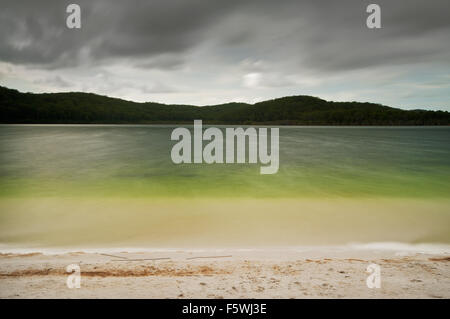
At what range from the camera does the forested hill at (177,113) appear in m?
130

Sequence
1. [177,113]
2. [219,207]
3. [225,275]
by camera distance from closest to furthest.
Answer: [225,275] → [219,207] → [177,113]

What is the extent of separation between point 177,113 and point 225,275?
6896 inches

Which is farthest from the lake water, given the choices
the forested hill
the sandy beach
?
the forested hill

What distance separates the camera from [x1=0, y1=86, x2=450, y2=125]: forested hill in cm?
12975

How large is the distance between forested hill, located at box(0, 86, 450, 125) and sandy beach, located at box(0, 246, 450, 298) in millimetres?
142935

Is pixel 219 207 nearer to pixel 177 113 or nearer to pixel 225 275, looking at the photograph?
pixel 225 275

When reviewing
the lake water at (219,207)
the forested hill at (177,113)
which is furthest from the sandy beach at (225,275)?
the forested hill at (177,113)

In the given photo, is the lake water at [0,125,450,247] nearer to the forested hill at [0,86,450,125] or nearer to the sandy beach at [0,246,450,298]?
Result: the sandy beach at [0,246,450,298]

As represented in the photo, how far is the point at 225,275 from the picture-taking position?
14.0 feet

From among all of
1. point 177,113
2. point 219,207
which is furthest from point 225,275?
point 177,113

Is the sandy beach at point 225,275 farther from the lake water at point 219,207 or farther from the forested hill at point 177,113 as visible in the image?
the forested hill at point 177,113

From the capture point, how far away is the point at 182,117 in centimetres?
17025
